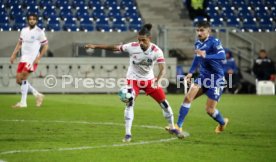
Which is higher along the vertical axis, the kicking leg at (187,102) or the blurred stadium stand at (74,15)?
the blurred stadium stand at (74,15)

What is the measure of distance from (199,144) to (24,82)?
30.6 ft

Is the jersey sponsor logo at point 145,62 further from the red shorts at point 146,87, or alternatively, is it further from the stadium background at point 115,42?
the stadium background at point 115,42

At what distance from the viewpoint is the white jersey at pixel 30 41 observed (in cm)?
1919

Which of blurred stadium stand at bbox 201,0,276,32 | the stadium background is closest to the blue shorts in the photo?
the stadium background

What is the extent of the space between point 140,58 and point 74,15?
2112 cm

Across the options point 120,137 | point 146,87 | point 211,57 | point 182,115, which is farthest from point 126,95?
point 211,57

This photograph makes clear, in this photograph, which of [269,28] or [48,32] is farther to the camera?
[269,28]

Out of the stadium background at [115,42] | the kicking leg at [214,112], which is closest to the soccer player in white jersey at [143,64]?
the kicking leg at [214,112]

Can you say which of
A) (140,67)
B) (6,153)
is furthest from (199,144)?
(6,153)

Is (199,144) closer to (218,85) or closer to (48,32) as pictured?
(218,85)

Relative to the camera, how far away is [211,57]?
41.3ft

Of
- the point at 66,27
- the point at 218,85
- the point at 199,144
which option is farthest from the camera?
the point at 66,27

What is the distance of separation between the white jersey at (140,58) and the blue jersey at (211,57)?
117 centimetres

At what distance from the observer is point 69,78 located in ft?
97.1
